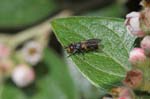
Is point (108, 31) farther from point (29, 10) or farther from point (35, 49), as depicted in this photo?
point (29, 10)

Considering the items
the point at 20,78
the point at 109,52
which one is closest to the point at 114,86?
the point at 109,52

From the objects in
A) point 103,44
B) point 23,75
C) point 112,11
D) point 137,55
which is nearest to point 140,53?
point 137,55

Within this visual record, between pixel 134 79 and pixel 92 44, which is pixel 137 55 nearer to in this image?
pixel 134 79

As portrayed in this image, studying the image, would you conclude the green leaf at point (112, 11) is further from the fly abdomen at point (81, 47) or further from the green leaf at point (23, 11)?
the fly abdomen at point (81, 47)

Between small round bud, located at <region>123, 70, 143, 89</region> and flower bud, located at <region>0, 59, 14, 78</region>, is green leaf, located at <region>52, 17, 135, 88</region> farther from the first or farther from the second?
flower bud, located at <region>0, 59, 14, 78</region>

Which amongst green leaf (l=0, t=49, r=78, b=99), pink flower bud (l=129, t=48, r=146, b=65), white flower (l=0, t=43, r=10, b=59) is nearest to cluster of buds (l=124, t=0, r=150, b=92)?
pink flower bud (l=129, t=48, r=146, b=65)
